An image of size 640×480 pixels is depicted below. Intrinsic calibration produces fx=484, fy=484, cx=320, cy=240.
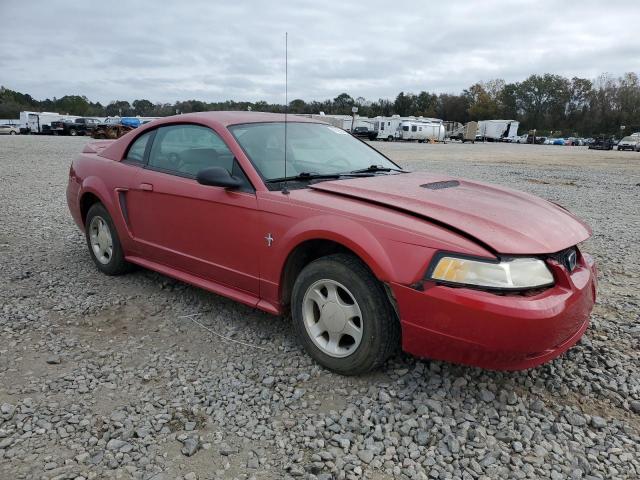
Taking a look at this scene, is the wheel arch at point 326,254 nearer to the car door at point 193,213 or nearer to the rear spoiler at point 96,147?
the car door at point 193,213

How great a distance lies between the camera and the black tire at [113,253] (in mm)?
4129

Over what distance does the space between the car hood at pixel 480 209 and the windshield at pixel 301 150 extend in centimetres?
33

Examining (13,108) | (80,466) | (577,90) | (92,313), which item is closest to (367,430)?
(80,466)

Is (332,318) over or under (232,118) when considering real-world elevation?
under

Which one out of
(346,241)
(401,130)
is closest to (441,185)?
(346,241)

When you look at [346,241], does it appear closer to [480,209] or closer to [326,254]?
[326,254]

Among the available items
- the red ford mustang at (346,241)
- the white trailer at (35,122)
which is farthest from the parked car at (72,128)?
the red ford mustang at (346,241)

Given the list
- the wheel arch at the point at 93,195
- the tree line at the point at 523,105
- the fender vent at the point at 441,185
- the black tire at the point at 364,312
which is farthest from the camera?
the tree line at the point at 523,105

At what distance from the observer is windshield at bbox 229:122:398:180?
3238 millimetres

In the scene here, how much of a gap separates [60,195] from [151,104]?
72.7m

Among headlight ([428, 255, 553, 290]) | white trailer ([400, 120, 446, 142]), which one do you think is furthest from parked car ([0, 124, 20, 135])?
headlight ([428, 255, 553, 290])

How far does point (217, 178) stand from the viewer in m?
2.96

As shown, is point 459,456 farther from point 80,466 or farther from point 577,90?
point 577,90

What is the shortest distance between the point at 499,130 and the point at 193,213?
70551mm
